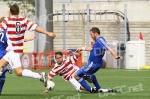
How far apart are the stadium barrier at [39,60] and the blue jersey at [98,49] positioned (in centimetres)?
1447

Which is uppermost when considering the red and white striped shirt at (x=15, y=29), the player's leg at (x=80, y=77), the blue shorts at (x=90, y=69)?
the red and white striped shirt at (x=15, y=29)

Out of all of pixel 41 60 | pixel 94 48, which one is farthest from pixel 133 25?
pixel 94 48

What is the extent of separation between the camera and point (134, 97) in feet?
44.9

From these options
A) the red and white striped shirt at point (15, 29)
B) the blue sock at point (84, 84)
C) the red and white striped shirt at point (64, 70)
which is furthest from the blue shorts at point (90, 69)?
the red and white striped shirt at point (15, 29)

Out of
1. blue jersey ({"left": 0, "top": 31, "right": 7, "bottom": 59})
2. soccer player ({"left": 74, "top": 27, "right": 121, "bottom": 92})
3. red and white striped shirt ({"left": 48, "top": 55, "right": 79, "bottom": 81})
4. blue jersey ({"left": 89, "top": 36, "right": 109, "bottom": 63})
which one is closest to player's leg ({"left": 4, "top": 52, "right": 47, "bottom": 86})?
blue jersey ({"left": 0, "top": 31, "right": 7, "bottom": 59})

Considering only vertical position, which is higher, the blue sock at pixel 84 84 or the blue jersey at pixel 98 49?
the blue jersey at pixel 98 49

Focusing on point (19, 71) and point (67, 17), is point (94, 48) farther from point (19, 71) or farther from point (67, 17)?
point (67, 17)

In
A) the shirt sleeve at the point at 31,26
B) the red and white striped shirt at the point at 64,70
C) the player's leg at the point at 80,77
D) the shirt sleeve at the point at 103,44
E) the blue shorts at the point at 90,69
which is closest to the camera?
the shirt sleeve at the point at 31,26

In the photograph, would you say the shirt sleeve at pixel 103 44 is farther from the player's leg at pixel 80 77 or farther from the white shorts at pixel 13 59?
the white shorts at pixel 13 59

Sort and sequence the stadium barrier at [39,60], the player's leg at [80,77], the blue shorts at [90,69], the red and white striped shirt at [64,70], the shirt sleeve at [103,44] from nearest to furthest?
the shirt sleeve at [103,44], the blue shorts at [90,69], the player's leg at [80,77], the red and white striped shirt at [64,70], the stadium barrier at [39,60]

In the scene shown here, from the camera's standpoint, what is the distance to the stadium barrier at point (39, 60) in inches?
1172

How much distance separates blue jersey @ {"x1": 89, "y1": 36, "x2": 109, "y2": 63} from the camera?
14.8 metres

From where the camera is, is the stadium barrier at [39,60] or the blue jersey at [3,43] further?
the stadium barrier at [39,60]

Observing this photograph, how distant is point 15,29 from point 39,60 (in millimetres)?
16328
